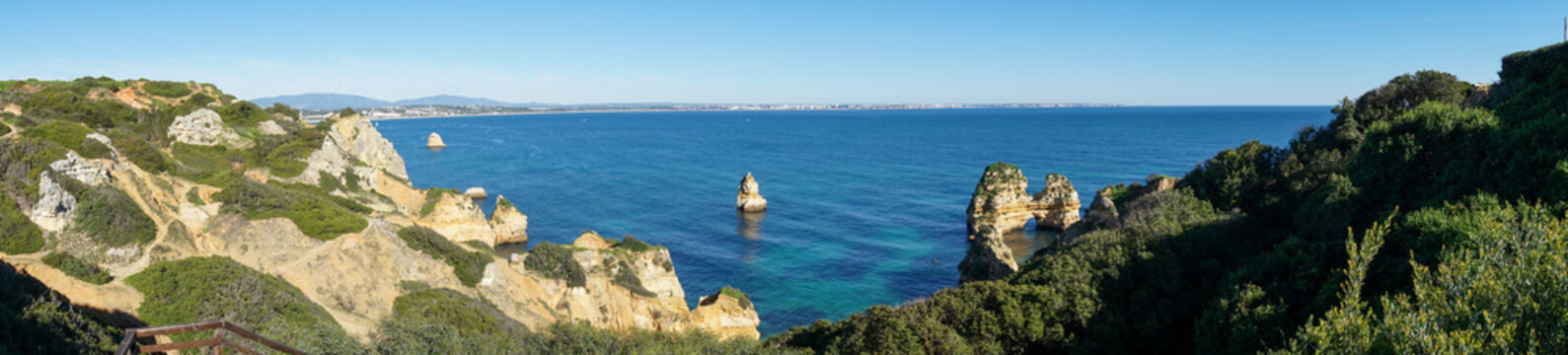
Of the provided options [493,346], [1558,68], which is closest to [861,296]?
[493,346]

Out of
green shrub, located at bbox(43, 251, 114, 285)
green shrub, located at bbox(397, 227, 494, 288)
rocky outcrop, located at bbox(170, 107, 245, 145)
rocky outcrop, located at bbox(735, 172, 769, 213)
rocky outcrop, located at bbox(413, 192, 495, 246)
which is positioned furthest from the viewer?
rocky outcrop, located at bbox(735, 172, 769, 213)

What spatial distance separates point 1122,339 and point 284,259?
31533 mm

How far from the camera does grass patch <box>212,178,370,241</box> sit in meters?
29.4

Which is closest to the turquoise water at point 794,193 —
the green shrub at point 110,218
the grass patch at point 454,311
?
the grass patch at point 454,311

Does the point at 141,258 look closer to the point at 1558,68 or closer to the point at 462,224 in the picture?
the point at 462,224

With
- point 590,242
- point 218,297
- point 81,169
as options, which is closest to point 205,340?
point 218,297

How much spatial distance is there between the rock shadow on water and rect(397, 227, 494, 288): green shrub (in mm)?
26572

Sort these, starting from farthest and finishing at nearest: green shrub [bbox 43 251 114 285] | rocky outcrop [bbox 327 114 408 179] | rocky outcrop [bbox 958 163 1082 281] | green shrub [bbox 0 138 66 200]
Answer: rocky outcrop [bbox 327 114 408 179], rocky outcrop [bbox 958 163 1082 281], green shrub [bbox 0 138 66 200], green shrub [bbox 43 251 114 285]

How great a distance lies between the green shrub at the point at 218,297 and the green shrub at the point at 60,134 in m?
9.52

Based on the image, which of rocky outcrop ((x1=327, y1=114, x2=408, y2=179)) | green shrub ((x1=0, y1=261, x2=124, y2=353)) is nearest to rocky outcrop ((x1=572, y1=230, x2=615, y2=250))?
green shrub ((x1=0, y1=261, x2=124, y2=353))

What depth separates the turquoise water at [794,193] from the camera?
51281 mm

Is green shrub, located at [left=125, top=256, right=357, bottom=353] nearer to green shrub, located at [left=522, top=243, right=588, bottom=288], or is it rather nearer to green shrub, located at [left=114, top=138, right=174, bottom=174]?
green shrub, located at [left=522, top=243, right=588, bottom=288]

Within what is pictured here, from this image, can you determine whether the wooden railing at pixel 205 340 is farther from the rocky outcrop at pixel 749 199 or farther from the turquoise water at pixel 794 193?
the rocky outcrop at pixel 749 199

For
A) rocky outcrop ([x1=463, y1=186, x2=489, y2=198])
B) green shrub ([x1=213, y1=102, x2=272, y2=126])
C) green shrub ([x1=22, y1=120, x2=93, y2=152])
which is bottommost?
rocky outcrop ([x1=463, y1=186, x2=489, y2=198])
